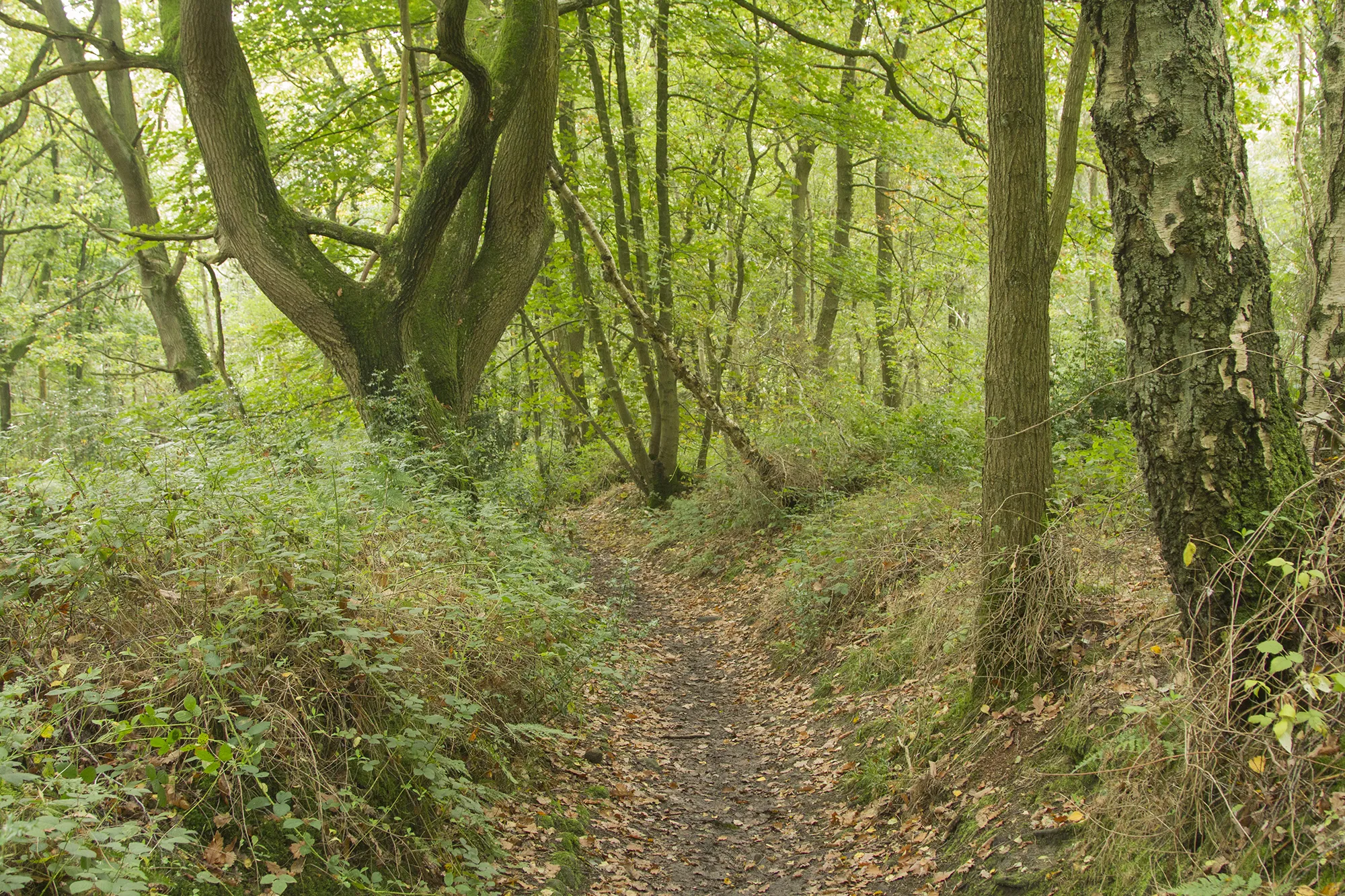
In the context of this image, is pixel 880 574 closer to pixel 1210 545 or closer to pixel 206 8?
pixel 1210 545

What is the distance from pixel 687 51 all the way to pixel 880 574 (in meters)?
8.64

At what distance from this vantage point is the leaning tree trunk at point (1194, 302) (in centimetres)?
311

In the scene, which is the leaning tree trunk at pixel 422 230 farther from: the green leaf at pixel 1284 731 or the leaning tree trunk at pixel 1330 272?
the green leaf at pixel 1284 731

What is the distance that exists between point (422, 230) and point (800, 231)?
7457 millimetres

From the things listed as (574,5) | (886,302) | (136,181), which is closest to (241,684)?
(574,5)

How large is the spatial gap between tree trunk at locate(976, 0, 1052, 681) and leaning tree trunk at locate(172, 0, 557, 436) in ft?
16.1

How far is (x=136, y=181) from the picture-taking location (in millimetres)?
13148

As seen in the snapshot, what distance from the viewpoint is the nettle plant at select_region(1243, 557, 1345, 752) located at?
7.93 feet

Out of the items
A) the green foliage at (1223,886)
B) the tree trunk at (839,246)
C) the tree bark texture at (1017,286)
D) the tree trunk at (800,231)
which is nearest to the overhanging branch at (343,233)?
the tree bark texture at (1017,286)

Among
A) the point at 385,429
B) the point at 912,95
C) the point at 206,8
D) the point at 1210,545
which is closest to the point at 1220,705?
the point at 1210,545

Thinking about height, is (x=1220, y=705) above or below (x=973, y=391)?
below

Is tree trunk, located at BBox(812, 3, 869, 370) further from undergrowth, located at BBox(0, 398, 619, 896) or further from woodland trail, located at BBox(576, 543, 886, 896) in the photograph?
undergrowth, located at BBox(0, 398, 619, 896)

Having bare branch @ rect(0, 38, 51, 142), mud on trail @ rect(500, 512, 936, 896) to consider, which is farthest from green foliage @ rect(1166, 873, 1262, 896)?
bare branch @ rect(0, 38, 51, 142)

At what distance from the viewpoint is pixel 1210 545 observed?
3160mm
